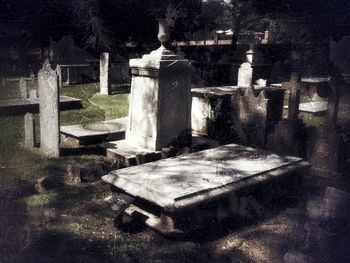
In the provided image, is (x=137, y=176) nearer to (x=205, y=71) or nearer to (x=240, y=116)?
(x=240, y=116)

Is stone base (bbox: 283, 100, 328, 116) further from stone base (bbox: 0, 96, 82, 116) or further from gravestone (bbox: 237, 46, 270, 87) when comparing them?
stone base (bbox: 0, 96, 82, 116)

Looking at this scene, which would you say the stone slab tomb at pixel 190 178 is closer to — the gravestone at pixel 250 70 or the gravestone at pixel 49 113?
the gravestone at pixel 49 113

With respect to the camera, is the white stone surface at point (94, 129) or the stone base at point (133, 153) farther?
the white stone surface at point (94, 129)

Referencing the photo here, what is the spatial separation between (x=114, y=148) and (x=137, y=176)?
2.20 meters

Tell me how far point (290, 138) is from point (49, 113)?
14.8 ft

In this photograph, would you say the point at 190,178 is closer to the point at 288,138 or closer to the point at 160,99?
the point at 160,99

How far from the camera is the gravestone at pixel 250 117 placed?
7.64m

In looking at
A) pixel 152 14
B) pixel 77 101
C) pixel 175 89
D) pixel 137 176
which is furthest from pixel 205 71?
pixel 137 176

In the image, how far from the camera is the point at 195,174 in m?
4.96

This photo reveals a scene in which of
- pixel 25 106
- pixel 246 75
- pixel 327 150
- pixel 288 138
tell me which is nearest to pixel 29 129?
pixel 25 106

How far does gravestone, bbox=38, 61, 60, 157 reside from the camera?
7090mm

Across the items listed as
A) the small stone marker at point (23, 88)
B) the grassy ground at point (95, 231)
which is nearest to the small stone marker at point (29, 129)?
the grassy ground at point (95, 231)

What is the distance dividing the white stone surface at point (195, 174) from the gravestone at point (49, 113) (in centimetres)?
253

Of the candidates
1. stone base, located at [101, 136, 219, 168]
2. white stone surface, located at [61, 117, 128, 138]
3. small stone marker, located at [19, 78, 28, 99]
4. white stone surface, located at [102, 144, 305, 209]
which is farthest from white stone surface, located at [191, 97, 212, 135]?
small stone marker, located at [19, 78, 28, 99]
